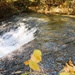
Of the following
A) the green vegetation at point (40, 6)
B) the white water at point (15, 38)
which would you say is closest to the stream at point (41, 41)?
the white water at point (15, 38)

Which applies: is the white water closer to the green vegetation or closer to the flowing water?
the flowing water

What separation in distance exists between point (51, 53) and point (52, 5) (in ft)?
29.4

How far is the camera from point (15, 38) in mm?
7844

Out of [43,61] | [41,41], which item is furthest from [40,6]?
[43,61]

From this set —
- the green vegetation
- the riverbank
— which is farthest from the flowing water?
the green vegetation

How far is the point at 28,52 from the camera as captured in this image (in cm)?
550

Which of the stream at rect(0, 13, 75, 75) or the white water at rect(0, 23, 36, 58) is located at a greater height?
the stream at rect(0, 13, 75, 75)

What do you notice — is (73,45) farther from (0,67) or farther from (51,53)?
(0,67)

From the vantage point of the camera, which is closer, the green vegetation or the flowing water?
the flowing water

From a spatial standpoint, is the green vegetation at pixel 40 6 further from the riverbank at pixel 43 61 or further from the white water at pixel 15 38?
the riverbank at pixel 43 61

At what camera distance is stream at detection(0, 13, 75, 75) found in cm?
490

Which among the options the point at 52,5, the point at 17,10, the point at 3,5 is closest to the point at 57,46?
the point at 3,5

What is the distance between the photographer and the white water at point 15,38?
6.99 m

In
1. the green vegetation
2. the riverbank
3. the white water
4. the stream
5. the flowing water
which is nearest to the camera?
the riverbank
